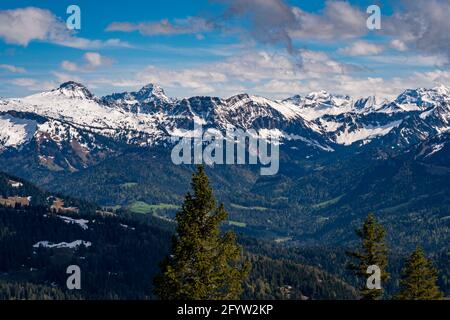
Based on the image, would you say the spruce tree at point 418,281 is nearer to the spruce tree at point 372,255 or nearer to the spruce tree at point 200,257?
the spruce tree at point 372,255

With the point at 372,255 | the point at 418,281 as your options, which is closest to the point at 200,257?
the point at 372,255

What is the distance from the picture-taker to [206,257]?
5044cm

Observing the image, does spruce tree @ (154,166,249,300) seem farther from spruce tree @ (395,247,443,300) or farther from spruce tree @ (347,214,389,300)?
spruce tree @ (395,247,443,300)

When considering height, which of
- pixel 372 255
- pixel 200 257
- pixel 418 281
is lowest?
pixel 418 281

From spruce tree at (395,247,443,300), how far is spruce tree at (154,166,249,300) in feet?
72.8

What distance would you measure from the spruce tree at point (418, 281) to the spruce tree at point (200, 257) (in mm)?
22199

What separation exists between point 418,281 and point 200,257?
27.3 metres

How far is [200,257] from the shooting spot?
5016cm

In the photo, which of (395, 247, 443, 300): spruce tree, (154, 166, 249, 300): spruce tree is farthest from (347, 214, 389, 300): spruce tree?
(154, 166, 249, 300): spruce tree

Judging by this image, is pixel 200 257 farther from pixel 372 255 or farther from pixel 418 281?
pixel 418 281

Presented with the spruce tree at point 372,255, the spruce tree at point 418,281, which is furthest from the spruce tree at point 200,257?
the spruce tree at point 418,281
